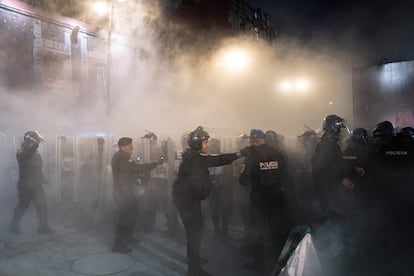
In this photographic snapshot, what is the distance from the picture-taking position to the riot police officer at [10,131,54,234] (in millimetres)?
5688

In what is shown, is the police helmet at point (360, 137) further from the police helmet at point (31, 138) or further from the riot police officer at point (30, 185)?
the police helmet at point (31, 138)

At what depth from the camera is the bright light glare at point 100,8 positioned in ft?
44.7

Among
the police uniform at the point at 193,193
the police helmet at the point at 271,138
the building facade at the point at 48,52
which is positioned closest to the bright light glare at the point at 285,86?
the building facade at the point at 48,52

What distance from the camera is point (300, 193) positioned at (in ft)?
18.2

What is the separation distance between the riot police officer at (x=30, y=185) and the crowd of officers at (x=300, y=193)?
17 mm

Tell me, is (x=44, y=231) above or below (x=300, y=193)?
below

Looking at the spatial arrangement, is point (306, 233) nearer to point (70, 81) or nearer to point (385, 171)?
point (385, 171)

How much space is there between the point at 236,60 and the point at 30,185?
51.6 feet

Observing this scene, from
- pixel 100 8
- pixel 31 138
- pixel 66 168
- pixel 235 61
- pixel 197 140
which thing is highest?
pixel 100 8

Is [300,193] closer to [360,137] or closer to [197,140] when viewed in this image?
[360,137]

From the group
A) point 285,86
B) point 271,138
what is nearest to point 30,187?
point 271,138

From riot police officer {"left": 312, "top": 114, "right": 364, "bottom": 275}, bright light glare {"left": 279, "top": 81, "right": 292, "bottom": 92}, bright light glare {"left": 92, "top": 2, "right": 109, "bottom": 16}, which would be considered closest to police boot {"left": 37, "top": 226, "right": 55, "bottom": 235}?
riot police officer {"left": 312, "top": 114, "right": 364, "bottom": 275}

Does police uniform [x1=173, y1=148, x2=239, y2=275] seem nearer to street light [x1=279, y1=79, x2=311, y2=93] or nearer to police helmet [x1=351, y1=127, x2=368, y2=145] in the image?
police helmet [x1=351, y1=127, x2=368, y2=145]

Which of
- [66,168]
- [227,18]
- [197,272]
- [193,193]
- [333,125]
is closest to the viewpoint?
[197,272]
